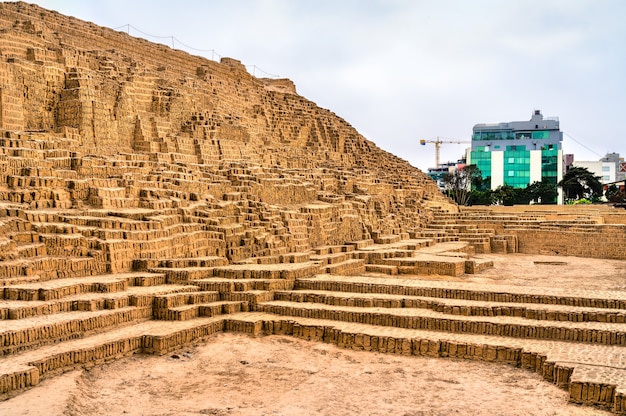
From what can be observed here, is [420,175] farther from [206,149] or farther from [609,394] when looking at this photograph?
[609,394]

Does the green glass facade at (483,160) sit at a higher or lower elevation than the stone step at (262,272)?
higher

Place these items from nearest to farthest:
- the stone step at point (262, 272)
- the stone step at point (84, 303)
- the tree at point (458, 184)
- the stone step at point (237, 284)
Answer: the stone step at point (84, 303)
the stone step at point (237, 284)
the stone step at point (262, 272)
the tree at point (458, 184)

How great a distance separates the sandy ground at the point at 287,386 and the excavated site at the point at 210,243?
28 centimetres

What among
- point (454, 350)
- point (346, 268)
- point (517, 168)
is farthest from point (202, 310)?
point (517, 168)

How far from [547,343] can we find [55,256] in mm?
7951

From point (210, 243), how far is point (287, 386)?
240 inches

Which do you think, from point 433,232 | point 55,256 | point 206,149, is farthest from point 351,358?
point 433,232

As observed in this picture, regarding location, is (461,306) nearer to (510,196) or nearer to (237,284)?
(237,284)

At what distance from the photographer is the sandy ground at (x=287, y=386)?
6781 millimetres

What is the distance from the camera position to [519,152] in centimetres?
6475

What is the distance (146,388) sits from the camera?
749cm

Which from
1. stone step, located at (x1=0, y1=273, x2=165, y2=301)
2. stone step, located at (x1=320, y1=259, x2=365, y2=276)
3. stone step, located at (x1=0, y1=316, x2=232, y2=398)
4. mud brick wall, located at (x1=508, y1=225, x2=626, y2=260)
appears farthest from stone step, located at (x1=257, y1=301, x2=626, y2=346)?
mud brick wall, located at (x1=508, y1=225, x2=626, y2=260)

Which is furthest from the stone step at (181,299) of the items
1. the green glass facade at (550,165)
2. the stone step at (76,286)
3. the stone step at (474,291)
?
the green glass facade at (550,165)

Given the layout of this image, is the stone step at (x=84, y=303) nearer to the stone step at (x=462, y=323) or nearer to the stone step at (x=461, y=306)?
the stone step at (x=462, y=323)
